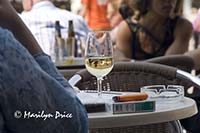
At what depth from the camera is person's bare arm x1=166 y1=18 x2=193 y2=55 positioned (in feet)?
13.3

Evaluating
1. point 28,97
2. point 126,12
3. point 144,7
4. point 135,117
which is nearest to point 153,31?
point 144,7

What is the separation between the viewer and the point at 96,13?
534 cm

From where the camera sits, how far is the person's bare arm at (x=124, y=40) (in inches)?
162

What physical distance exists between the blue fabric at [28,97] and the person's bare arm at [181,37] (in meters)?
3.12

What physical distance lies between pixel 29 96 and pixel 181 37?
3.26 meters

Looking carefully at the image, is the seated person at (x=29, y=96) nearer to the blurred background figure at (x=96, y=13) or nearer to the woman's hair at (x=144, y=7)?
the woman's hair at (x=144, y=7)

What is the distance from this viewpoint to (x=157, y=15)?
4.11 m

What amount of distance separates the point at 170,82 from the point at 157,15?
177 cm

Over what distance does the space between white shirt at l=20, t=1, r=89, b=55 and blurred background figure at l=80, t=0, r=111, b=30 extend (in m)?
0.80

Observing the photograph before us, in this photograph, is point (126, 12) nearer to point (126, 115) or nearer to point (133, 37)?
point (133, 37)

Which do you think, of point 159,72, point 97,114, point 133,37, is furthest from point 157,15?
point 97,114

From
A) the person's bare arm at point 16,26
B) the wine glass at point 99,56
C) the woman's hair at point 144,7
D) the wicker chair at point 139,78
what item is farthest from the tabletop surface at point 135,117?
the woman's hair at point 144,7

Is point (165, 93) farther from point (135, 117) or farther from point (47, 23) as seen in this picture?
point (47, 23)

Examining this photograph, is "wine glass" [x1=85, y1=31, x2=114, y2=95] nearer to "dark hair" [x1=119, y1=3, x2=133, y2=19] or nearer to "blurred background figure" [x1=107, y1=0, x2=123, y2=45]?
"dark hair" [x1=119, y1=3, x2=133, y2=19]
